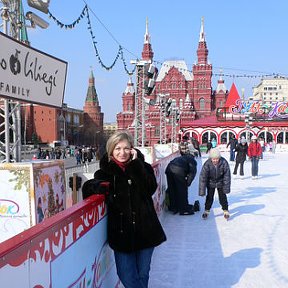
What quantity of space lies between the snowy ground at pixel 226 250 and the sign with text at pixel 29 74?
1.96 metres

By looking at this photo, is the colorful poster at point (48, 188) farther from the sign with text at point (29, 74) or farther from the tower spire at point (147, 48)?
the tower spire at point (147, 48)

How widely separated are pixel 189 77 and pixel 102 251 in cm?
6476

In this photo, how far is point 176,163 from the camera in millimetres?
6535

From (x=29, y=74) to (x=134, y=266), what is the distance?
59.5 inches

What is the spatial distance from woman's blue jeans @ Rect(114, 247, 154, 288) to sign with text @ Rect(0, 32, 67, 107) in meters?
1.26

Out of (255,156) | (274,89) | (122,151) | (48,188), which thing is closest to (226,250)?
(48,188)

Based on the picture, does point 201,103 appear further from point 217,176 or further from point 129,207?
point 129,207

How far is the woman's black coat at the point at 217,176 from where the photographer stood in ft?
19.0

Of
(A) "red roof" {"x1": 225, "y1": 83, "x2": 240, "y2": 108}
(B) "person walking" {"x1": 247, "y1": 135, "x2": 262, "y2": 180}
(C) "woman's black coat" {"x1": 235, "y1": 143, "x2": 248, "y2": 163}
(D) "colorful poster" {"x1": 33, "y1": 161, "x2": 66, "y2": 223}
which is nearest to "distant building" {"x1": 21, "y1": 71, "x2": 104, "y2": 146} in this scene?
(A) "red roof" {"x1": 225, "y1": 83, "x2": 240, "y2": 108}

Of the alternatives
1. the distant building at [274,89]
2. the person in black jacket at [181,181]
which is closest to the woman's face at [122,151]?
the person in black jacket at [181,181]

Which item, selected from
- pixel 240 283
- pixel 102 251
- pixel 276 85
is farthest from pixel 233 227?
pixel 276 85

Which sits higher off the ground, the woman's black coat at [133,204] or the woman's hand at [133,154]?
the woman's hand at [133,154]

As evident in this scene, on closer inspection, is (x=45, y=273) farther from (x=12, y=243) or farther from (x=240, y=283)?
(x=240, y=283)

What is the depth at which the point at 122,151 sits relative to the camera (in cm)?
239
